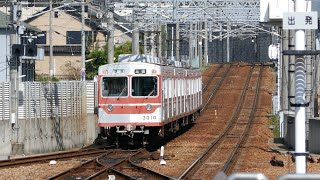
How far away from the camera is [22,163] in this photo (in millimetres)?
19625

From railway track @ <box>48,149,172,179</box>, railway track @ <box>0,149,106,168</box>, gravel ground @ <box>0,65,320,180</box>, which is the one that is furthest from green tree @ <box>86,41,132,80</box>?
railway track @ <box>48,149,172,179</box>

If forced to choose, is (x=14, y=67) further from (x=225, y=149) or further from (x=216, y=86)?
(x=216, y=86)

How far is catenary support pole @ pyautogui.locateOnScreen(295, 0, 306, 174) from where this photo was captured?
10398 millimetres

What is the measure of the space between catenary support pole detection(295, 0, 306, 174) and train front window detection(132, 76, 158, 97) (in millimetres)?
12364

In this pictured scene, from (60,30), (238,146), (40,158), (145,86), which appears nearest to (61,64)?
(60,30)

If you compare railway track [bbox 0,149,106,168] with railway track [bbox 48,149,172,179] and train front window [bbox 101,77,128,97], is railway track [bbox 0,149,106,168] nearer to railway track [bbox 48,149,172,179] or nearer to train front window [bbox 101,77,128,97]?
railway track [bbox 48,149,172,179]

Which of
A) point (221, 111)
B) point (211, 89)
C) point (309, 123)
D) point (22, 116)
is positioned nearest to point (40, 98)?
point (22, 116)

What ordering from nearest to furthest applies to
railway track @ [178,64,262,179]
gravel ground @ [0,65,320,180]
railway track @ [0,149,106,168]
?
gravel ground @ [0,65,320,180] < railway track @ [178,64,262,179] < railway track @ [0,149,106,168]

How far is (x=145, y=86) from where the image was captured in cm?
2322

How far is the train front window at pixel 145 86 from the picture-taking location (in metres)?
23.1

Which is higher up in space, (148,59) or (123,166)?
(148,59)

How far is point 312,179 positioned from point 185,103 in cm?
2386

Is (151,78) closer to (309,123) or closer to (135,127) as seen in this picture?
(135,127)

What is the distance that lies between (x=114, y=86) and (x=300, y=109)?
13.1 metres
